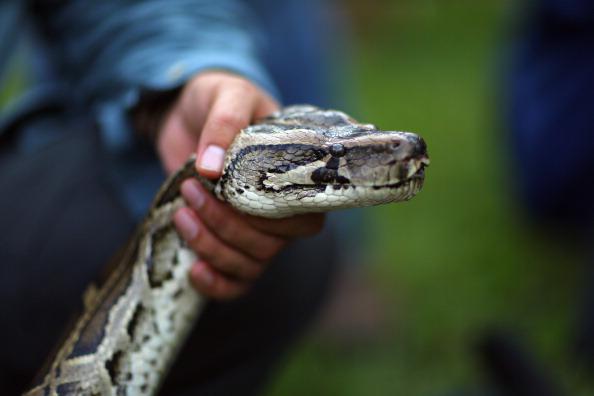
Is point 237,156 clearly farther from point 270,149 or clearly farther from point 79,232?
point 79,232

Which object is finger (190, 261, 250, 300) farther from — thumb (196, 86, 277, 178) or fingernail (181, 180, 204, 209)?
thumb (196, 86, 277, 178)

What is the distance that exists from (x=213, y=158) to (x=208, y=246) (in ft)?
1.14

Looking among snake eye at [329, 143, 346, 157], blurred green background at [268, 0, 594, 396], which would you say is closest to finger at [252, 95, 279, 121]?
snake eye at [329, 143, 346, 157]

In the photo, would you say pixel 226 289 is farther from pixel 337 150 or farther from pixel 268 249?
pixel 337 150

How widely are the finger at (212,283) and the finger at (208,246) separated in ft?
0.11

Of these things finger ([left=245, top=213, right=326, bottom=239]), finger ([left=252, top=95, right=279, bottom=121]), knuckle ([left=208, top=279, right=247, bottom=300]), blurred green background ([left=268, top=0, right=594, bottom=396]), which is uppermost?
finger ([left=252, top=95, right=279, bottom=121])

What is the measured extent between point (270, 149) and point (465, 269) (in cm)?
324

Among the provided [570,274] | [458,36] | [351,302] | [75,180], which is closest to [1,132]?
[75,180]

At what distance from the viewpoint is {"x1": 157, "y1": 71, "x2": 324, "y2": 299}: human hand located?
2.37m

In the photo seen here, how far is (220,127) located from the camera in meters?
2.37

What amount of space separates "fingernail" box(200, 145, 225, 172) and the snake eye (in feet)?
1.32

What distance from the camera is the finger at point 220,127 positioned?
2324 millimetres

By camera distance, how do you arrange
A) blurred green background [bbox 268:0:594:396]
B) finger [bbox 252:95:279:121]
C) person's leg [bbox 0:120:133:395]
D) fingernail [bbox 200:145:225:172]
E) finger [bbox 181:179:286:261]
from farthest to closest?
1. blurred green background [bbox 268:0:594:396]
2. person's leg [bbox 0:120:133:395]
3. finger [bbox 252:95:279:121]
4. finger [bbox 181:179:286:261]
5. fingernail [bbox 200:145:225:172]

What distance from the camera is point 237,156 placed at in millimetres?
2295
